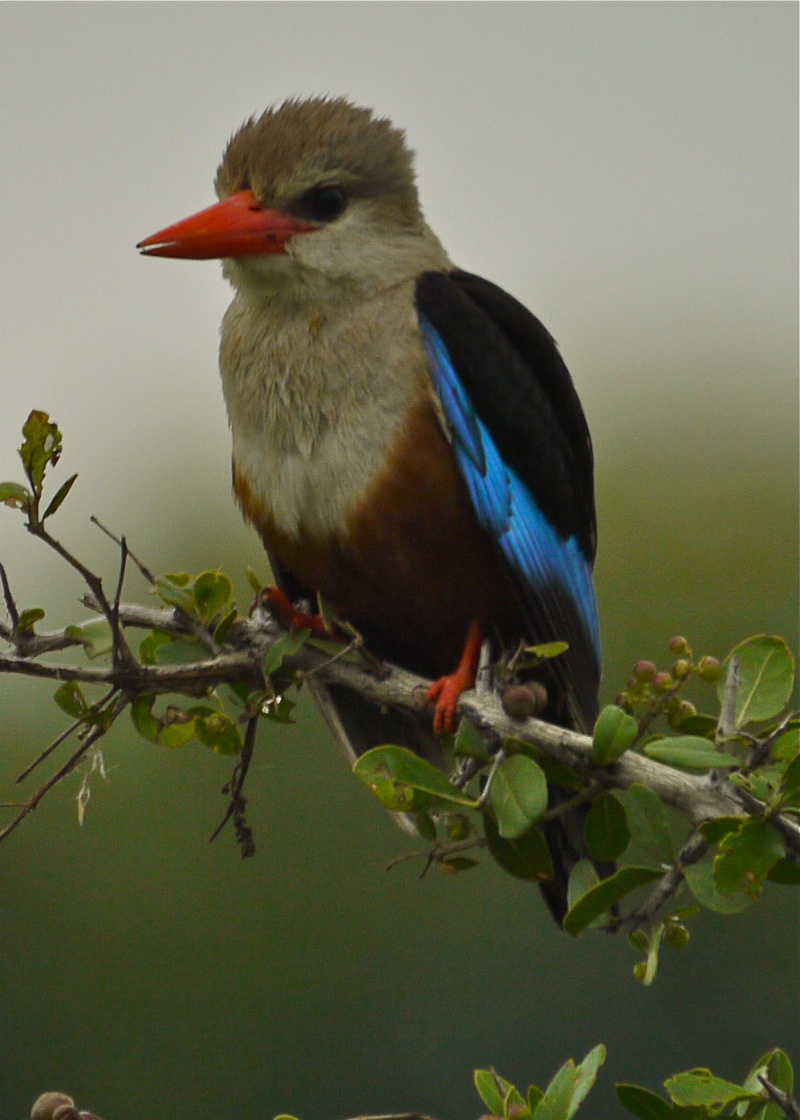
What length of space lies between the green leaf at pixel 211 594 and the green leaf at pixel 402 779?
373mm

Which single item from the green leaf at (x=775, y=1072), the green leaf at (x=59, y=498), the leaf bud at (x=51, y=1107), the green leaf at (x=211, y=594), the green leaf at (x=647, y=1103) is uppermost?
the green leaf at (x=59, y=498)

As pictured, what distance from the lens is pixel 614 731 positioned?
1.52 m

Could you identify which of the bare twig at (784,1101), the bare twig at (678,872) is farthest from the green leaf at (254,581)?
the bare twig at (784,1101)

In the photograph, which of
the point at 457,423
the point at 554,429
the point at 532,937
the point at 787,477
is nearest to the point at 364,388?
the point at 457,423

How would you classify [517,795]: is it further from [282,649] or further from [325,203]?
[325,203]

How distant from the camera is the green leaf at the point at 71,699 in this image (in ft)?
5.85

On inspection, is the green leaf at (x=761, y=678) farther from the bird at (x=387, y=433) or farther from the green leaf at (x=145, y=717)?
the green leaf at (x=145, y=717)

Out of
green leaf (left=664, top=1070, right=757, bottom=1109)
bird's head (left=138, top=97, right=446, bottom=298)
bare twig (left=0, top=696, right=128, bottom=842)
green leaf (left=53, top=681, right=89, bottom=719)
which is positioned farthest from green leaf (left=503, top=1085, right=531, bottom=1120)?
bird's head (left=138, top=97, right=446, bottom=298)

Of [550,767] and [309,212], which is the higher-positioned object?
[309,212]

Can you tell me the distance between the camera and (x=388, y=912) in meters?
6.09

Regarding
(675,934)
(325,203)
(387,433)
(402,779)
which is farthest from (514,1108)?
(325,203)

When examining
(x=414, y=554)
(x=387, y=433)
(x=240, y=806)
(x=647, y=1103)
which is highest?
(x=387, y=433)

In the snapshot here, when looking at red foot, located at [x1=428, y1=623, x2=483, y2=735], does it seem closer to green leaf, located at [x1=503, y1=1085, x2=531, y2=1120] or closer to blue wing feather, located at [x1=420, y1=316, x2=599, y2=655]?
blue wing feather, located at [x1=420, y1=316, x2=599, y2=655]

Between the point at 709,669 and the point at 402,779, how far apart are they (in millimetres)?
426
